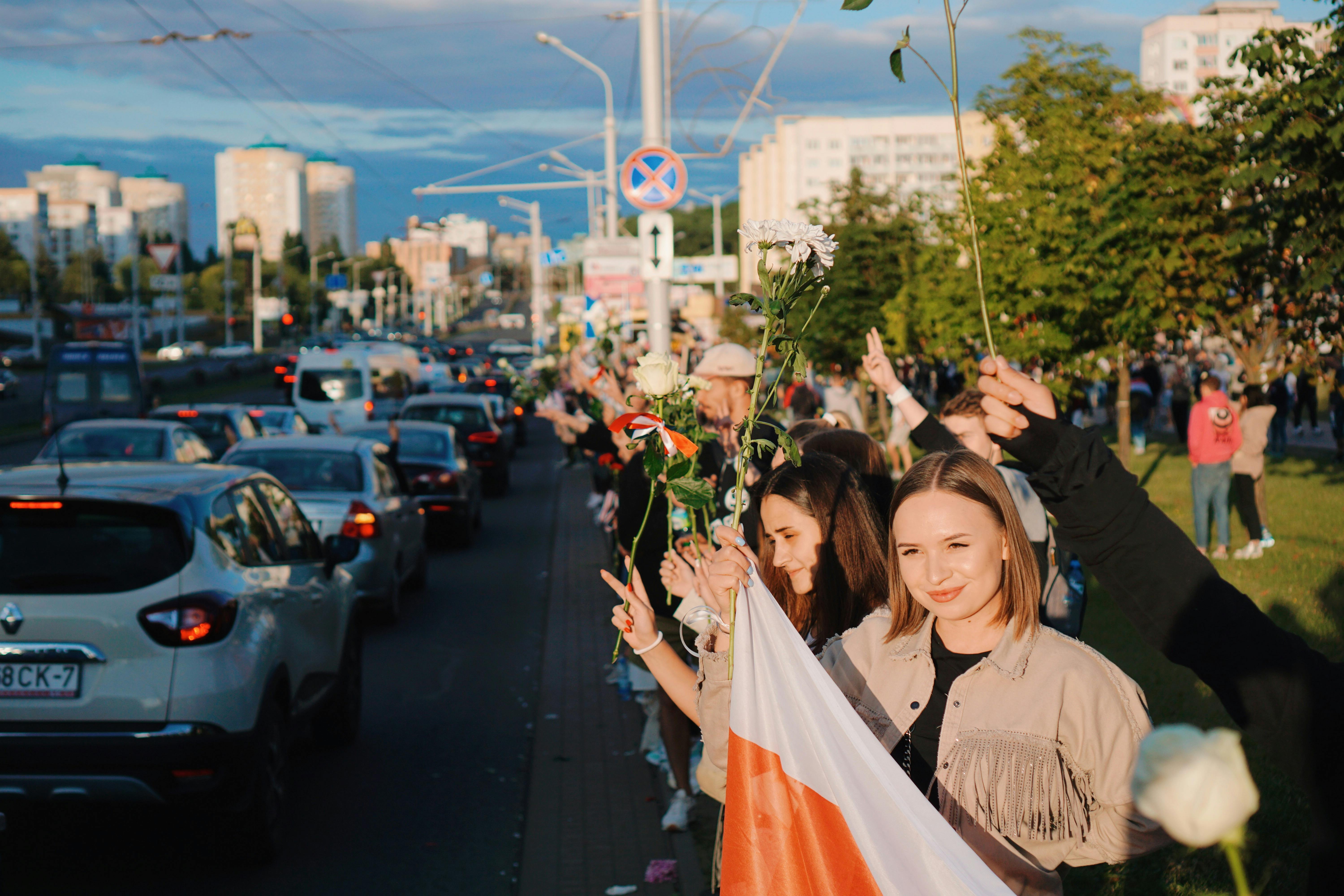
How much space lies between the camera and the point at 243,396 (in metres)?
59.0

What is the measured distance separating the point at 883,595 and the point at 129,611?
10.4ft

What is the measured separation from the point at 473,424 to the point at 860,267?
465 inches

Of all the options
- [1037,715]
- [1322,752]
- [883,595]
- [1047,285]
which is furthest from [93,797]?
[1047,285]

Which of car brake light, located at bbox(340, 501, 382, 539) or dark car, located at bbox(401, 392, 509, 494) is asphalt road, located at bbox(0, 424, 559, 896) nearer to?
car brake light, located at bbox(340, 501, 382, 539)

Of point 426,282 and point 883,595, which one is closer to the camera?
point 883,595

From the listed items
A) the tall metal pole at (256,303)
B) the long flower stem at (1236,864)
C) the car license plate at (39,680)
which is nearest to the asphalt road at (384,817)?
the car license plate at (39,680)

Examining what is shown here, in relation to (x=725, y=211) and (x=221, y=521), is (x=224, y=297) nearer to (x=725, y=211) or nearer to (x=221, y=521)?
(x=725, y=211)

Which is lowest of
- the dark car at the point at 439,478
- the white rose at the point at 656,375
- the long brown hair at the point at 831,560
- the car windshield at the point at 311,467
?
the dark car at the point at 439,478

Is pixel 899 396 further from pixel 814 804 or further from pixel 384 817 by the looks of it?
pixel 384 817

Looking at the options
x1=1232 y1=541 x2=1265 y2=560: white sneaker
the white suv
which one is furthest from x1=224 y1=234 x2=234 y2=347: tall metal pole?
the white suv

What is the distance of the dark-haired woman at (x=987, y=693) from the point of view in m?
2.32

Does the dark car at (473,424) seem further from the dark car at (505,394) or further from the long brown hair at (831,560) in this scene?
the long brown hair at (831,560)

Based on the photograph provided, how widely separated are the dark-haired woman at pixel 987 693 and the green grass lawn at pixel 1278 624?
344mm

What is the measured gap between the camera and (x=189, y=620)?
515cm
